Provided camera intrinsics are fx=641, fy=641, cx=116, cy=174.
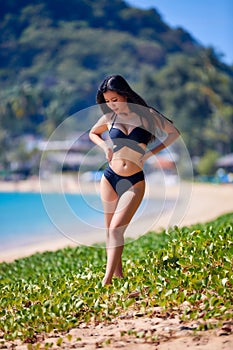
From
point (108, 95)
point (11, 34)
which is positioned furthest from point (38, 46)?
point (108, 95)

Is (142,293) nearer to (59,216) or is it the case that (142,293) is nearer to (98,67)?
(59,216)

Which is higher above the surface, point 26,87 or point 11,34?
point 11,34

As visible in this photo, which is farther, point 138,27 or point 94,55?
point 138,27

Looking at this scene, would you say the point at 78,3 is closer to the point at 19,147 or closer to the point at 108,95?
the point at 19,147

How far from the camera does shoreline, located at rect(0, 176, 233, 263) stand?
19.9ft

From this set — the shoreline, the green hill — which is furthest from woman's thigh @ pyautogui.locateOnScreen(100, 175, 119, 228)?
the green hill

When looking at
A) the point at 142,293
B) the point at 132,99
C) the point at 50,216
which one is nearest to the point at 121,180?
the point at 132,99

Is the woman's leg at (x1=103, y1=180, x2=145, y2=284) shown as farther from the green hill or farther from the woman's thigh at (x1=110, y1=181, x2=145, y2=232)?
the green hill

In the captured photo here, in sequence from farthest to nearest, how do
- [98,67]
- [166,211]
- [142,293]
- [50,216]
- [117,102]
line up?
[98,67]
[166,211]
[50,216]
[117,102]
[142,293]

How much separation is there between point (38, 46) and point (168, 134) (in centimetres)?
12712

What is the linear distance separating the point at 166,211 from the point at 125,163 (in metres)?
11.1

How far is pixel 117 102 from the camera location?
5.03m

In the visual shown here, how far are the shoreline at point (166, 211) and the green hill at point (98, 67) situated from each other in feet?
51.1

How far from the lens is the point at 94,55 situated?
127500 mm
